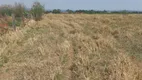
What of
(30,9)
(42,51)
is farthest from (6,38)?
(30,9)

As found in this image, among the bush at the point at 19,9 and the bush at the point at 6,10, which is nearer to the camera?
the bush at the point at 19,9

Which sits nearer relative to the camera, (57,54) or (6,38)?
(57,54)

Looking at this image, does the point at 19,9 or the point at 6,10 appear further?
the point at 6,10

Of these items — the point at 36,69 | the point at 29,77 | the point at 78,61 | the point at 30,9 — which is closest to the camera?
the point at 29,77

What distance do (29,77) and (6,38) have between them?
21.2 feet

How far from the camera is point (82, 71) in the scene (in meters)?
8.45

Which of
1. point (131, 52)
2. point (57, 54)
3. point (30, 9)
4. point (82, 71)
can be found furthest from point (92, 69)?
point (30, 9)

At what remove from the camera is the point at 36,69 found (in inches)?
345

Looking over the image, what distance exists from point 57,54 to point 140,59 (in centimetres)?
318

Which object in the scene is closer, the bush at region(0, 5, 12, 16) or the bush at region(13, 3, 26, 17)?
the bush at region(13, 3, 26, 17)

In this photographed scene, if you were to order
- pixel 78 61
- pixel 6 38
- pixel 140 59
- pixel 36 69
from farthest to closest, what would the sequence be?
1. pixel 6 38
2. pixel 140 59
3. pixel 78 61
4. pixel 36 69

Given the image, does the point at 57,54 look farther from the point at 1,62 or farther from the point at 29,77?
the point at 29,77

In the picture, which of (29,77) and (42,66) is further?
(42,66)

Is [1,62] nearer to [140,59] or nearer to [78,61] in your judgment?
[78,61]
